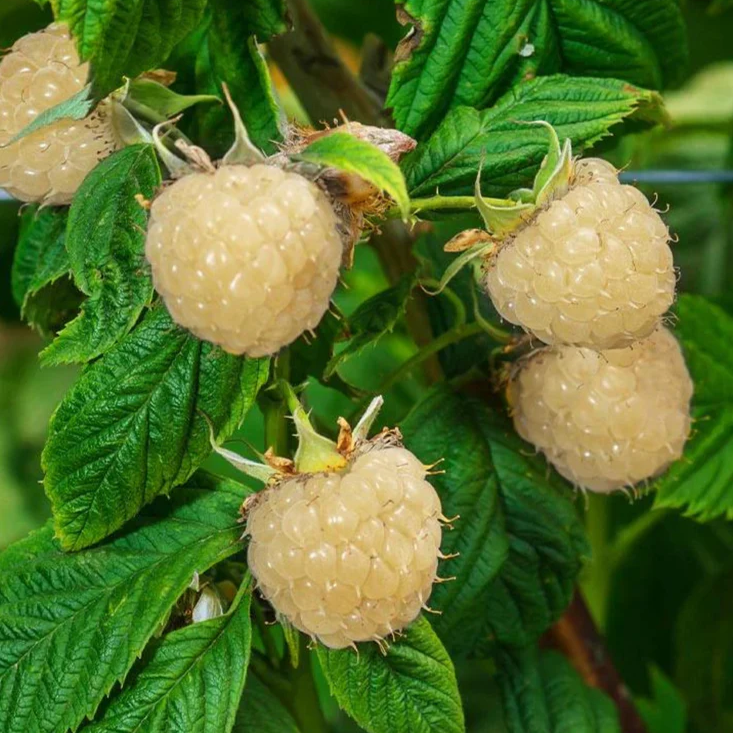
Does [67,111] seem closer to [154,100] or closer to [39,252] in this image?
[154,100]

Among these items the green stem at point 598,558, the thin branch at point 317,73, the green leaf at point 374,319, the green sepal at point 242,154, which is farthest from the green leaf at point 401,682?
the green stem at point 598,558

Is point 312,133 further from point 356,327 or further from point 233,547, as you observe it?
point 233,547

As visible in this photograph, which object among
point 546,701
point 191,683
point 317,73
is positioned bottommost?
point 546,701

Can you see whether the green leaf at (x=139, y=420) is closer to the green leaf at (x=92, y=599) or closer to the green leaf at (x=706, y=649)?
the green leaf at (x=92, y=599)

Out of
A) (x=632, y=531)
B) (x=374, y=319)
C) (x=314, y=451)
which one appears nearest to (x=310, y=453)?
(x=314, y=451)

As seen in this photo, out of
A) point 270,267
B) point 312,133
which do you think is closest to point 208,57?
point 312,133

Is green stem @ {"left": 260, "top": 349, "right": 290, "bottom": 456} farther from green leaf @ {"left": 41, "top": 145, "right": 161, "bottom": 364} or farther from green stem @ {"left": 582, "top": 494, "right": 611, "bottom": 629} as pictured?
green stem @ {"left": 582, "top": 494, "right": 611, "bottom": 629}
